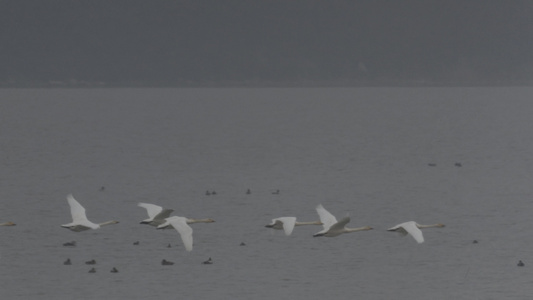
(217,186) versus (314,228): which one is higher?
(217,186)

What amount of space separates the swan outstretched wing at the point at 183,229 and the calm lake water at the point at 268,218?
7.48m

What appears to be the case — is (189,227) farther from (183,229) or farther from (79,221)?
(79,221)

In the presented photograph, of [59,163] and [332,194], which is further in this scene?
[59,163]

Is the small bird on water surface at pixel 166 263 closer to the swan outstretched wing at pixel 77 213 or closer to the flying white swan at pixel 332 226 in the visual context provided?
the swan outstretched wing at pixel 77 213

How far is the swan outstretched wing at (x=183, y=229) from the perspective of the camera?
3903 cm

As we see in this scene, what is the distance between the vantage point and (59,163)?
Result: 106312mm

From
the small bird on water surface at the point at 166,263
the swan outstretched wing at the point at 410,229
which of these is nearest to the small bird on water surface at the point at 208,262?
the small bird on water surface at the point at 166,263

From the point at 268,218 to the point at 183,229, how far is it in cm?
2711

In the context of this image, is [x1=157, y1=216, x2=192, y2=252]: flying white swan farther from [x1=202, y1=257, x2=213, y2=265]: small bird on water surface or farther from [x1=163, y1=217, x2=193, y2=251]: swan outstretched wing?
[x1=202, y1=257, x2=213, y2=265]: small bird on water surface

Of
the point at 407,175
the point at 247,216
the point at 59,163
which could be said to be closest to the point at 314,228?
the point at 247,216

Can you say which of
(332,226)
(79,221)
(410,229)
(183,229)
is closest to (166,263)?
(79,221)

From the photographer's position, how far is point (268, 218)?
221 feet

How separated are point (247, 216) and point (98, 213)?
8.04 metres

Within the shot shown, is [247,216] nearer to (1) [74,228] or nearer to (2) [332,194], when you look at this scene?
(2) [332,194]
